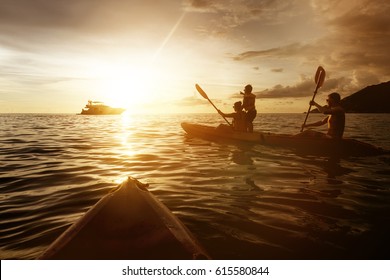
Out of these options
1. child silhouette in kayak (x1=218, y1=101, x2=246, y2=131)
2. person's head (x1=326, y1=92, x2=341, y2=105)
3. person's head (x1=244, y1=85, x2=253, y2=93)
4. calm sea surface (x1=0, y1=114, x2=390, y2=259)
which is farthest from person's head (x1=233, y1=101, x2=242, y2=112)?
person's head (x1=326, y1=92, x2=341, y2=105)

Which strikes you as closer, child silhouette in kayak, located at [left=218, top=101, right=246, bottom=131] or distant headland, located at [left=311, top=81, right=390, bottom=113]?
child silhouette in kayak, located at [left=218, top=101, right=246, bottom=131]

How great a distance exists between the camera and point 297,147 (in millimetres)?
11805

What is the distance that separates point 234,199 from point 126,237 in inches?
127

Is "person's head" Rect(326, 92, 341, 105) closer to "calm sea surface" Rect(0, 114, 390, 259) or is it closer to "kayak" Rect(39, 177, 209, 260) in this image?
"calm sea surface" Rect(0, 114, 390, 259)

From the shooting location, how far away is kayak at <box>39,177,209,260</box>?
2883 mm

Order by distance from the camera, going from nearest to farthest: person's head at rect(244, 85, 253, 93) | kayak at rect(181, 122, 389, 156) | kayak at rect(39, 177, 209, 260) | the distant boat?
kayak at rect(39, 177, 209, 260) < kayak at rect(181, 122, 389, 156) < person's head at rect(244, 85, 253, 93) < the distant boat

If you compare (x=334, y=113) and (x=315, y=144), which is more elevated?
(x=334, y=113)

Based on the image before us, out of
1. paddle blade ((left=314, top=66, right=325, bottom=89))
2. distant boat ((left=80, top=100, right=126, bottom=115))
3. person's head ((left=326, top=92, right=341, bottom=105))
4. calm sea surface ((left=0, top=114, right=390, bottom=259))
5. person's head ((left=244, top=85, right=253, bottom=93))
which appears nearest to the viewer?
calm sea surface ((left=0, top=114, right=390, bottom=259))

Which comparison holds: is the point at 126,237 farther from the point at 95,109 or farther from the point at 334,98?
the point at 95,109

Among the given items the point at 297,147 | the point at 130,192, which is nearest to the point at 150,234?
the point at 130,192

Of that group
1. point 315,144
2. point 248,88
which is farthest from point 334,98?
point 248,88

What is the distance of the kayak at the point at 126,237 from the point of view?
2.88 metres

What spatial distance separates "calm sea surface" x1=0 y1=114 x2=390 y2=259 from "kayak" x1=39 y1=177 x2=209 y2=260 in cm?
89

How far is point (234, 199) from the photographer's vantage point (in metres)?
5.92
